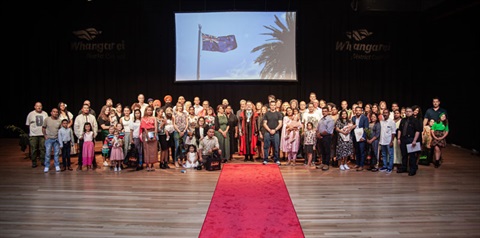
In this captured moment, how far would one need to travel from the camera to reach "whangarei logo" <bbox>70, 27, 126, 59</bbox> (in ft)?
39.0

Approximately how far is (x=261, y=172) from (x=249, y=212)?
2405mm

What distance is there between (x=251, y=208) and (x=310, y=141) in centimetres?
310

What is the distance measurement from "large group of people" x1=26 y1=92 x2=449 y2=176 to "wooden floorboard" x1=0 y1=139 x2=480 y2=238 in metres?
0.40

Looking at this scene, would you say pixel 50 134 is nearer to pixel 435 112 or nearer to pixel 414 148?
pixel 414 148

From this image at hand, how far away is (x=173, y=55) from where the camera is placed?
11672 mm

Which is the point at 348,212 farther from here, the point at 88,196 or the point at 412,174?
the point at 88,196

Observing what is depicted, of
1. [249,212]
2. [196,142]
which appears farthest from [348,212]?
[196,142]

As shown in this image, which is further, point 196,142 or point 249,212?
point 196,142

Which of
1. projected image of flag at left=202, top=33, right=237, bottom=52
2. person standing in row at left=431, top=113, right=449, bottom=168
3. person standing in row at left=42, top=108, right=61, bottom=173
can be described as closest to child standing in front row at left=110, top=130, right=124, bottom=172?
person standing in row at left=42, top=108, right=61, bottom=173

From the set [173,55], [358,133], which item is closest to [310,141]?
[358,133]

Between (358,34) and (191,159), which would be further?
(358,34)

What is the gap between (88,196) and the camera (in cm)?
614

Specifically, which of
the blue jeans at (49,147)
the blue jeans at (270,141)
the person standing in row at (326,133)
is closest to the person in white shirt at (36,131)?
the blue jeans at (49,147)

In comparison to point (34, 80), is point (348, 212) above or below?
below
